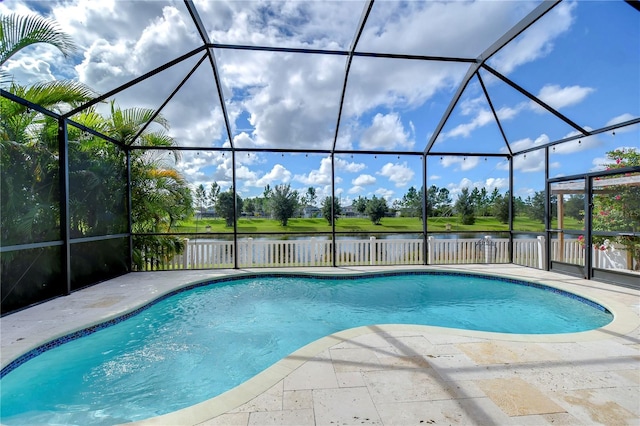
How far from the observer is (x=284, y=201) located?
67.5 ft

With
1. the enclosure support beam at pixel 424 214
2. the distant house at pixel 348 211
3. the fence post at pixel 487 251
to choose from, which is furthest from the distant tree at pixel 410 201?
the enclosure support beam at pixel 424 214

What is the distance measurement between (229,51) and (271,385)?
545 centimetres

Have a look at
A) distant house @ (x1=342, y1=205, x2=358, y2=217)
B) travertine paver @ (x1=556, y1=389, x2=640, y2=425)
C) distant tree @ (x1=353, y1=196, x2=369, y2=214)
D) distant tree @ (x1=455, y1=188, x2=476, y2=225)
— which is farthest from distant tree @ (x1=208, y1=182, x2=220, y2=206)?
travertine paver @ (x1=556, y1=389, x2=640, y2=425)

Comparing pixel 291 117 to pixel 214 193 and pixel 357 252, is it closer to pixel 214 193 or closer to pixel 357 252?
pixel 357 252

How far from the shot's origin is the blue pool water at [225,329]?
253cm

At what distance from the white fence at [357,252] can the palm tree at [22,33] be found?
4284 mm

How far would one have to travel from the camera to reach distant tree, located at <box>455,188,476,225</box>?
1862cm

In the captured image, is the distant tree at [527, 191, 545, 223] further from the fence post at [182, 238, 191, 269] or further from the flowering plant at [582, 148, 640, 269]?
the fence post at [182, 238, 191, 269]

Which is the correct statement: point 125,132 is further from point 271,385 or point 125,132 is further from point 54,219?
point 271,385

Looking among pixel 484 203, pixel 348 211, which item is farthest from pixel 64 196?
pixel 484 203

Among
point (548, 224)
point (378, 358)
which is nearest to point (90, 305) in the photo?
point (378, 358)

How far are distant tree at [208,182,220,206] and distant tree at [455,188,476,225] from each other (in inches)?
641

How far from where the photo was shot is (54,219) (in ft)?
14.7

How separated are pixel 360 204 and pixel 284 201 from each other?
221 inches
